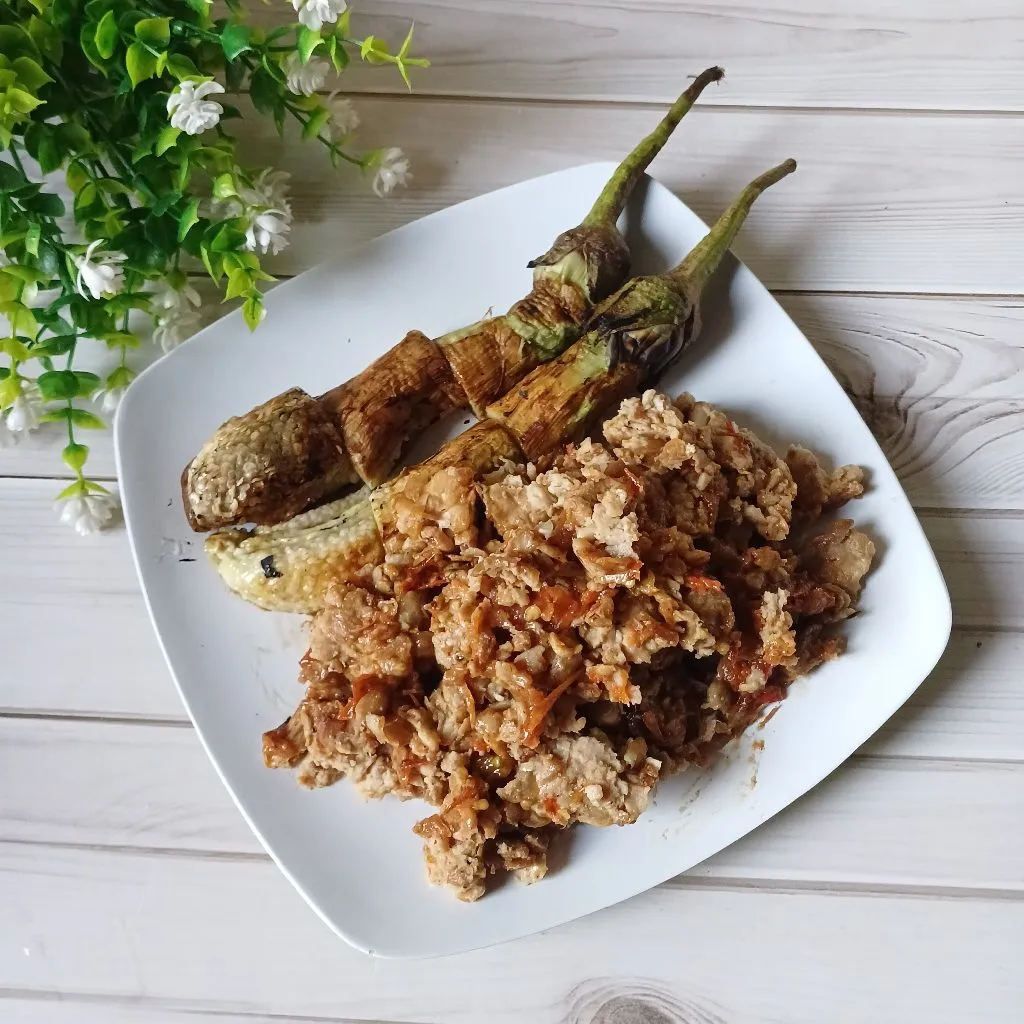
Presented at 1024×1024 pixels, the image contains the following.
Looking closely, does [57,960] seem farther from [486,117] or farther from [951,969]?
[486,117]

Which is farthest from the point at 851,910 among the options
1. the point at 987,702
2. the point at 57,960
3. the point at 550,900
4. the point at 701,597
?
the point at 57,960

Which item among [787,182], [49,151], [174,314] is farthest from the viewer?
[787,182]

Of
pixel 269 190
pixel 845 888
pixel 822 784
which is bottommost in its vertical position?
pixel 845 888

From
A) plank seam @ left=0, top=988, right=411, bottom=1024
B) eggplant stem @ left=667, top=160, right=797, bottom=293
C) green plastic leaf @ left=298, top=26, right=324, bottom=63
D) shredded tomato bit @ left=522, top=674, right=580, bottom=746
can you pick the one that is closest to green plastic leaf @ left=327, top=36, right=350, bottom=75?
green plastic leaf @ left=298, top=26, right=324, bottom=63

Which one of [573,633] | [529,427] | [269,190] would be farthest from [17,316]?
[573,633]

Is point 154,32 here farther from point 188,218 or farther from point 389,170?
point 389,170
